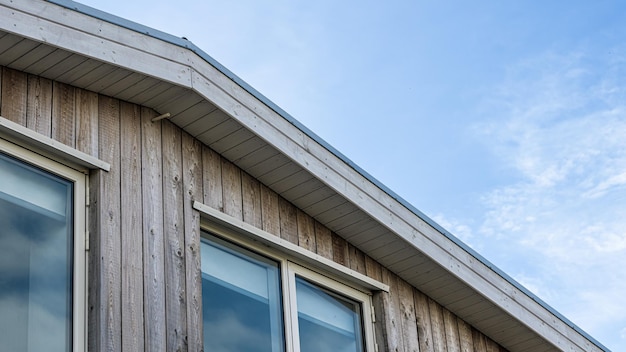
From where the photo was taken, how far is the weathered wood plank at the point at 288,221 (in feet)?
22.4

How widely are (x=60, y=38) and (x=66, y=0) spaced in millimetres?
199

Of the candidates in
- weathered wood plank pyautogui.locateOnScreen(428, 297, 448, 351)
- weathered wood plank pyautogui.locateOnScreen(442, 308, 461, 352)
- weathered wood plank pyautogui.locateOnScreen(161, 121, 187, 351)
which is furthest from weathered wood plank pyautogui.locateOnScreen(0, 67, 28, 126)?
weathered wood plank pyautogui.locateOnScreen(442, 308, 461, 352)

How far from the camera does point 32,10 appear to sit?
5.28 m

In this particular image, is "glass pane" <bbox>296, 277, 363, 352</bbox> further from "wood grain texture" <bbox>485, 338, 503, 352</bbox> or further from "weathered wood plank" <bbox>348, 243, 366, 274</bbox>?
"wood grain texture" <bbox>485, 338, 503, 352</bbox>

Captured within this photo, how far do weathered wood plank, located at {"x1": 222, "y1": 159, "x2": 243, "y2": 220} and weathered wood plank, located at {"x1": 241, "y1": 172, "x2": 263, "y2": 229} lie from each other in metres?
0.04

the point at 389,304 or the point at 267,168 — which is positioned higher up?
the point at 267,168

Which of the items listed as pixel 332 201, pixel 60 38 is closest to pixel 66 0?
pixel 60 38

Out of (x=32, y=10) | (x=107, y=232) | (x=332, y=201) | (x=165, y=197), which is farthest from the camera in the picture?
(x=332, y=201)

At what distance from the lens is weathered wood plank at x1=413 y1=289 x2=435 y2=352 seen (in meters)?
7.43

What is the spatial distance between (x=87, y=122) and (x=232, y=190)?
1088 mm

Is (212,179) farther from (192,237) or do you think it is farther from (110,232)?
(110,232)

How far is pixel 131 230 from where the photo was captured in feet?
19.0

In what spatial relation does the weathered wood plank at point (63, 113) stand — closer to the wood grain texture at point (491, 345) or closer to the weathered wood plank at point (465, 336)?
the weathered wood plank at point (465, 336)

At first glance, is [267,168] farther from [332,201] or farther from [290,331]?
[290,331]
